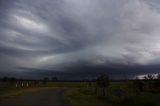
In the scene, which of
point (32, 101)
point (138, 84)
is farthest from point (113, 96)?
point (32, 101)

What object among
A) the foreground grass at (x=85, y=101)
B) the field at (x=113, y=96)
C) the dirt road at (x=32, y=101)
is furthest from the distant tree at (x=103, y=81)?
the dirt road at (x=32, y=101)

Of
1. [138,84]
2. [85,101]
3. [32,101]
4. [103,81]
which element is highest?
[103,81]

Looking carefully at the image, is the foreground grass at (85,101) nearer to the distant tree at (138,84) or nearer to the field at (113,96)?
the field at (113,96)

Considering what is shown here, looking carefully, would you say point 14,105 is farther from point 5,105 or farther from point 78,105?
point 78,105

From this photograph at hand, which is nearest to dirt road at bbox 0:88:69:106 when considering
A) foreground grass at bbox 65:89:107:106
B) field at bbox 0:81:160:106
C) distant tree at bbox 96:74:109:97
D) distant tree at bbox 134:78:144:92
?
foreground grass at bbox 65:89:107:106

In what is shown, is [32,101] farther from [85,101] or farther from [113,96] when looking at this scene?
[113,96]

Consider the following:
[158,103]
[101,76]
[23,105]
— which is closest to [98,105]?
[158,103]

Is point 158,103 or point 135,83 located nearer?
point 158,103

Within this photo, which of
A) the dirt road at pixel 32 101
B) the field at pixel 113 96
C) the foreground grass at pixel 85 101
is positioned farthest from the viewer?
the foreground grass at pixel 85 101

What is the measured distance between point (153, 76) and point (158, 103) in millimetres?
31060

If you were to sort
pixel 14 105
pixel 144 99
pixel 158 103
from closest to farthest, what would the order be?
pixel 14 105 → pixel 158 103 → pixel 144 99

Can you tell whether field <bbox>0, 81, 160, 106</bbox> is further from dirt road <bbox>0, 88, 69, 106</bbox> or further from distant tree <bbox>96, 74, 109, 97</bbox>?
dirt road <bbox>0, 88, 69, 106</bbox>

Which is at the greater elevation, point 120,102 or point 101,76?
point 101,76

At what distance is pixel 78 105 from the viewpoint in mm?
30438
